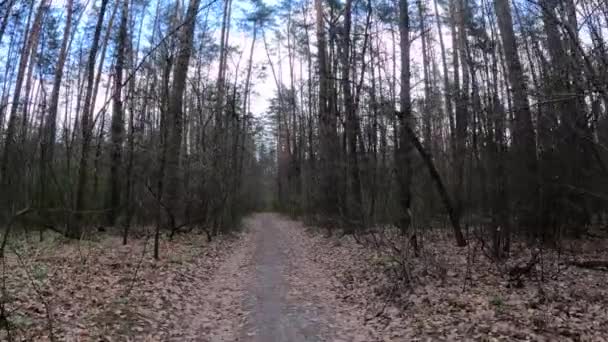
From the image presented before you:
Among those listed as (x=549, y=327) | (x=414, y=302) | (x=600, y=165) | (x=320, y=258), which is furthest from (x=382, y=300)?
(x=600, y=165)

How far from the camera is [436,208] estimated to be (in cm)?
1336

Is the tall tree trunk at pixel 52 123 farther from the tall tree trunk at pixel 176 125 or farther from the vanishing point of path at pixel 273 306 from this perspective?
the vanishing point of path at pixel 273 306

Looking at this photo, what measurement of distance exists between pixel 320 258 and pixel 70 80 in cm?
1988

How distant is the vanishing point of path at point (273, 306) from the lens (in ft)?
18.9

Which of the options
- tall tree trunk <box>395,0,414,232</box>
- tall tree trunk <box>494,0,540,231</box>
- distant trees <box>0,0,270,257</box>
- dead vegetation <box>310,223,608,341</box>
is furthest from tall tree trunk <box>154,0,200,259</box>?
tall tree trunk <box>494,0,540,231</box>

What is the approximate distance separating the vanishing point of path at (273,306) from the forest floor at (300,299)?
2cm

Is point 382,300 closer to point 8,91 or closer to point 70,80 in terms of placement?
point 8,91

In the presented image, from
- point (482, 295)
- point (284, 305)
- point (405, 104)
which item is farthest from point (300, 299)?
point (405, 104)

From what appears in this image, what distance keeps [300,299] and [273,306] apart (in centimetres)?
63

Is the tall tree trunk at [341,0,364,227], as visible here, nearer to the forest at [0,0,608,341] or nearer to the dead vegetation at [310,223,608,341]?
the forest at [0,0,608,341]

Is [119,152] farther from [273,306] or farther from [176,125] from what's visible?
[273,306]

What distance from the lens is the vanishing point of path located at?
226 inches

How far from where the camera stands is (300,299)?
752cm

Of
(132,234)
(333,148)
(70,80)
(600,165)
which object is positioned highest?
(70,80)
